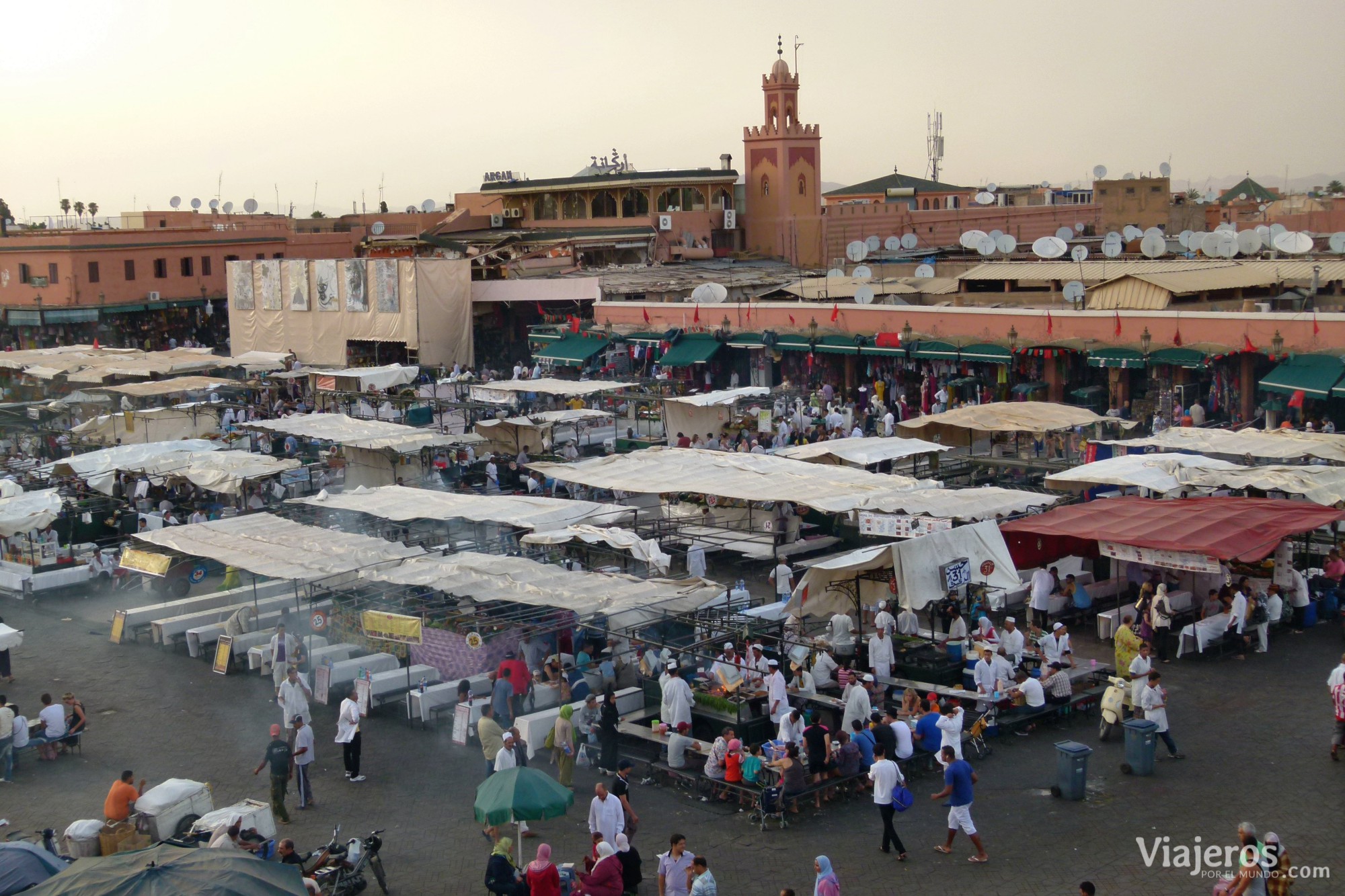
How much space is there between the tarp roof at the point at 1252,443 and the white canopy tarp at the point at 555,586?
10.7 metres

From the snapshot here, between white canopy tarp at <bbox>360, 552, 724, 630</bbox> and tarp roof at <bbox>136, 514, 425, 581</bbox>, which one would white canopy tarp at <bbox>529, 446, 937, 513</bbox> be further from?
tarp roof at <bbox>136, 514, 425, 581</bbox>

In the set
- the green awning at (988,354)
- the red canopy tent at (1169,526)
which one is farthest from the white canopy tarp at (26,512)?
the green awning at (988,354)

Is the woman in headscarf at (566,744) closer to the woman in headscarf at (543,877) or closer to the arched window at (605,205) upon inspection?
the woman in headscarf at (543,877)

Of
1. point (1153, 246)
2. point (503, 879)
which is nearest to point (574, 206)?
point (1153, 246)

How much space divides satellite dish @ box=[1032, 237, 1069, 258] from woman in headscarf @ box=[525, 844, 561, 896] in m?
32.6

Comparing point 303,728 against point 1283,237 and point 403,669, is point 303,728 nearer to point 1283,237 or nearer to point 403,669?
point 403,669

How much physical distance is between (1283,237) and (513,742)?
30.7 meters

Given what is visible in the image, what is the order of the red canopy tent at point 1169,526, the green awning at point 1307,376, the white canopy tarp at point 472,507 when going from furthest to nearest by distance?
the green awning at point 1307,376, the white canopy tarp at point 472,507, the red canopy tent at point 1169,526

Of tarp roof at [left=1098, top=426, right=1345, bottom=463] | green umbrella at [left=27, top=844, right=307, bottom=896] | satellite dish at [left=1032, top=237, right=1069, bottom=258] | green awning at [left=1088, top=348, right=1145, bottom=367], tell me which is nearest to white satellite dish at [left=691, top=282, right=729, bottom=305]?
satellite dish at [left=1032, top=237, right=1069, bottom=258]

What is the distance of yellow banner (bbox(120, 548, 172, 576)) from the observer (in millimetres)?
19641

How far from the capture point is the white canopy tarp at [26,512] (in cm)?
2175

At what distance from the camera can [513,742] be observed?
12.9 metres

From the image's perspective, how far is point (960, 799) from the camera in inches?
450

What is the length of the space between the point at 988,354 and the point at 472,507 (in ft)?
55.6
